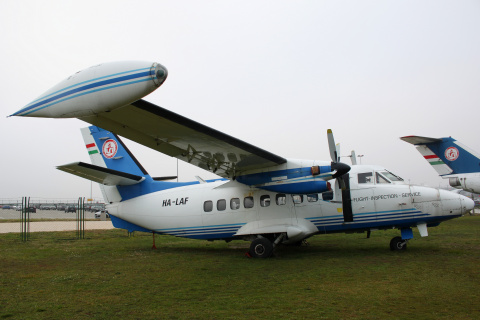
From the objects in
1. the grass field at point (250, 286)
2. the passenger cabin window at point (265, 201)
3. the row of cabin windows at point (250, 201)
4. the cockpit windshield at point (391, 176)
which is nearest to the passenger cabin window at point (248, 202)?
the row of cabin windows at point (250, 201)

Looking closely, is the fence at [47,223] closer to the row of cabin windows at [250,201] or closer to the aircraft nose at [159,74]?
the row of cabin windows at [250,201]

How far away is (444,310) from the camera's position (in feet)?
16.1

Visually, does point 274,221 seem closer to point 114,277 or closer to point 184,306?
point 114,277

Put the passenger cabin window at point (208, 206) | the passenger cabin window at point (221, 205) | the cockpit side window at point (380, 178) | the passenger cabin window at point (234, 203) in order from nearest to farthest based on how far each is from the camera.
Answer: the cockpit side window at point (380, 178)
the passenger cabin window at point (234, 203)
the passenger cabin window at point (221, 205)
the passenger cabin window at point (208, 206)

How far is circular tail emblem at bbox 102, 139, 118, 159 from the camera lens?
14398 mm

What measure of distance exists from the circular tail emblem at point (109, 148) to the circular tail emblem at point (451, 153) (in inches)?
679

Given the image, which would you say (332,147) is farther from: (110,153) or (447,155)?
(447,155)

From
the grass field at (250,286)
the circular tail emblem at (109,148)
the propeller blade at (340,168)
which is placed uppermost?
the circular tail emblem at (109,148)

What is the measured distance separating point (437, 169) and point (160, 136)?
1726 cm

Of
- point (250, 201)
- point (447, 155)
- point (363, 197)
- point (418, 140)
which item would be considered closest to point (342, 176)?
point (363, 197)

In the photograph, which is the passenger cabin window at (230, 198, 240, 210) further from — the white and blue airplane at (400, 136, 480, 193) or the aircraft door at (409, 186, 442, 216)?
the white and blue airplane at (400, 136, 480, 193)

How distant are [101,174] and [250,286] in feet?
25.1

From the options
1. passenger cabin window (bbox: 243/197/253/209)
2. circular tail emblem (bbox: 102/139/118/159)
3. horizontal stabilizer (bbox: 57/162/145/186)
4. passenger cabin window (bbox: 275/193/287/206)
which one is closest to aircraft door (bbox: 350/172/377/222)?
passenger cabin window (bbox: 275/193/287/206)

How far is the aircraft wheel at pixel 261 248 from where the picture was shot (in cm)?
1073
